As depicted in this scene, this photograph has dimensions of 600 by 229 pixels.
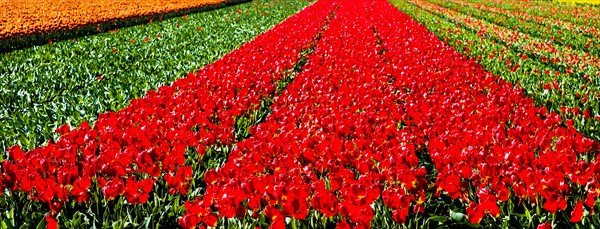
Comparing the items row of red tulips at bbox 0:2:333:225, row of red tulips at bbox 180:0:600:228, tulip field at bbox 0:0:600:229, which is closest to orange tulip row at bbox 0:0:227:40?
tulip field at bbox 0:0:600:229

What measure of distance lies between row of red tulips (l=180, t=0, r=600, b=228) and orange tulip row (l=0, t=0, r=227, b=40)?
1141 cm

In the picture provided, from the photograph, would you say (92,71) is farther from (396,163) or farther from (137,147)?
(396,163)

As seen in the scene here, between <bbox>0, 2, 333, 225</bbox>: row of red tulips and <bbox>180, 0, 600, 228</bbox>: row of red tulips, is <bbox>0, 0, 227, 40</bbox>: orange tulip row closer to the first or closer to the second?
<bbox>0, 2, 333, 225</bbox>: row of red tulips

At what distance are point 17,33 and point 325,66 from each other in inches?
374

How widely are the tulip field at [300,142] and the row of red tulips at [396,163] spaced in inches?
0.5

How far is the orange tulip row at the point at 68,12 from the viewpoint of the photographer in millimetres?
14672

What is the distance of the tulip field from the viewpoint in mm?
2863

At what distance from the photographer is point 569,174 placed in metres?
3.04

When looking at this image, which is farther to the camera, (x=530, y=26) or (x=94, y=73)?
(x=530, y=26)

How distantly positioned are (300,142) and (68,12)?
18.0 metres

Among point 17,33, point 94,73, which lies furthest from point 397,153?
point 17,33

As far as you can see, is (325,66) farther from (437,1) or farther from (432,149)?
(437,1)

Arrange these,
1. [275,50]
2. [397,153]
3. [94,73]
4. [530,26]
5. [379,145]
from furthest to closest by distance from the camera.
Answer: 1. [530,26]
2. [275,50]
3. [94,73]
4. [379,145]
5. [397,153]

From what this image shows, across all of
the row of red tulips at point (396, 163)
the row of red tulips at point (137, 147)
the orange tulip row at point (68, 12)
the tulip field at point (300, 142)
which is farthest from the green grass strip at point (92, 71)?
the row of red tulips at point (396, 163)
